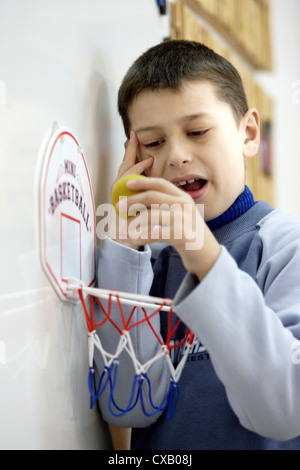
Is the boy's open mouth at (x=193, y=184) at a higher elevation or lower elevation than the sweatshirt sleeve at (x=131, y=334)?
higher

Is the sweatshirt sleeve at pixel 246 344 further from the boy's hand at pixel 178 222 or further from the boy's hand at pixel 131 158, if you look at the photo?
the boy's hand at pixel 131 158

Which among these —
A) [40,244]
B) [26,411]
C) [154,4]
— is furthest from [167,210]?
[154,4]

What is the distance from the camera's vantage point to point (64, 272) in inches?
23.8

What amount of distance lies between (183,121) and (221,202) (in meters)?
0.12

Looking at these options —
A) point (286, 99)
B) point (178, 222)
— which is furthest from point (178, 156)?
Result: point (286, 99)

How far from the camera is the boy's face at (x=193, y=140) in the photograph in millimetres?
713

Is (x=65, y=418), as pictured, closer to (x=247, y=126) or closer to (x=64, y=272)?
(x=64, y=272)

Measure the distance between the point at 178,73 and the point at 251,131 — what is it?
175 millimetres

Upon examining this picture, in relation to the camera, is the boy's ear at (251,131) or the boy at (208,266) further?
the boy's ear at (251,131)

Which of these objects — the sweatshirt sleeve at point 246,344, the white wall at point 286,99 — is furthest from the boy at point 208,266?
the white wall at point 286,99

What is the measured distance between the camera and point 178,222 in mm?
556

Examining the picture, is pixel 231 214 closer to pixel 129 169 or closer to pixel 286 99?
pixel 129 169

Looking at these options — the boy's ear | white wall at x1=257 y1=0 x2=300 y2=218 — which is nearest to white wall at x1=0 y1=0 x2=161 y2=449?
the boy's ear

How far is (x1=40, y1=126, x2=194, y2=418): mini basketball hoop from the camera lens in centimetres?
57
